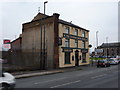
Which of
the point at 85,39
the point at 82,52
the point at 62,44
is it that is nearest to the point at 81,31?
the point at 85,39

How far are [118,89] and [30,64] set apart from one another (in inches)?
846

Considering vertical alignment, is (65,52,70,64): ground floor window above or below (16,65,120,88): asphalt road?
above

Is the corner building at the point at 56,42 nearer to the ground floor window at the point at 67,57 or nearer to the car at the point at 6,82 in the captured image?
the ground floor window at the point at 67,57

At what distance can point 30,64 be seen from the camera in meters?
29.3

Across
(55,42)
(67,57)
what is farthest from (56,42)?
(67,57)

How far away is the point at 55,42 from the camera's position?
27734mm

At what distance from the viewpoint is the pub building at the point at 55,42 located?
27625 millimetres

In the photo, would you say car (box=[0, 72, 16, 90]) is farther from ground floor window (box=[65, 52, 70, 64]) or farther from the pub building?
ground floor window (box=[65, 52, 70, 64])

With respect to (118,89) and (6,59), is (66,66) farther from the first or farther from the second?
(118,89)

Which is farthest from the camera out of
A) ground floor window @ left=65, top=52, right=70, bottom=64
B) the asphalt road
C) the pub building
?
ground floor window @ left=65, top=52, right=70, bottom=64

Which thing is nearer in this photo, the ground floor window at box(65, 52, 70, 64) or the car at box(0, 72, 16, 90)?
the car at box(0, 72, 16, 90)

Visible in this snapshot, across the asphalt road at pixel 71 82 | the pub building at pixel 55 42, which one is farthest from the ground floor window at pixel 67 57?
the asphalt road at pixel 71 82

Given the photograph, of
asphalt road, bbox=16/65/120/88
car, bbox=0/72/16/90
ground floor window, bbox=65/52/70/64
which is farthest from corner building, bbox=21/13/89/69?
car, bbox=0/72/16/90

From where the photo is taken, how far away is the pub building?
90.6ft
